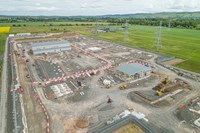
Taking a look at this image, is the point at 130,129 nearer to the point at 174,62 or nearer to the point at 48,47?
the point at 174,62

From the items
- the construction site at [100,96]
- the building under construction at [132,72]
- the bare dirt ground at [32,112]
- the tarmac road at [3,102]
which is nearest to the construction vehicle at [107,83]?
the construction site at [100,96]

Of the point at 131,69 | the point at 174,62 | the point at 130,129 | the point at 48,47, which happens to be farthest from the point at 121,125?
the point at 48,47

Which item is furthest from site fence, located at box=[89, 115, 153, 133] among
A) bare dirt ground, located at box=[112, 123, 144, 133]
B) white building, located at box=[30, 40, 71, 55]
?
white building, located at box=[30, 40, 71, 55]

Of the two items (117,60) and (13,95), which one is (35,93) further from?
(117,60)

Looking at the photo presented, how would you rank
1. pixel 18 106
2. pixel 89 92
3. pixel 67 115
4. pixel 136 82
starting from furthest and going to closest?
pixel 136 82
pixel 89 92
pixel 18 106
pixel 67 115

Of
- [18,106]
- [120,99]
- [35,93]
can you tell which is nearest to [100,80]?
[120,99]

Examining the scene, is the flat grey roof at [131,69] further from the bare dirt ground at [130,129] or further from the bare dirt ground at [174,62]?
the bare dirt ground at [130,129]

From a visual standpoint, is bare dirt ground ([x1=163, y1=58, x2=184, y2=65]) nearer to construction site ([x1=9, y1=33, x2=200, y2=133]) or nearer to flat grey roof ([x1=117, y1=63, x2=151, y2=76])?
construction site ([x1=9, y1=33, x2=200, y2=133])
